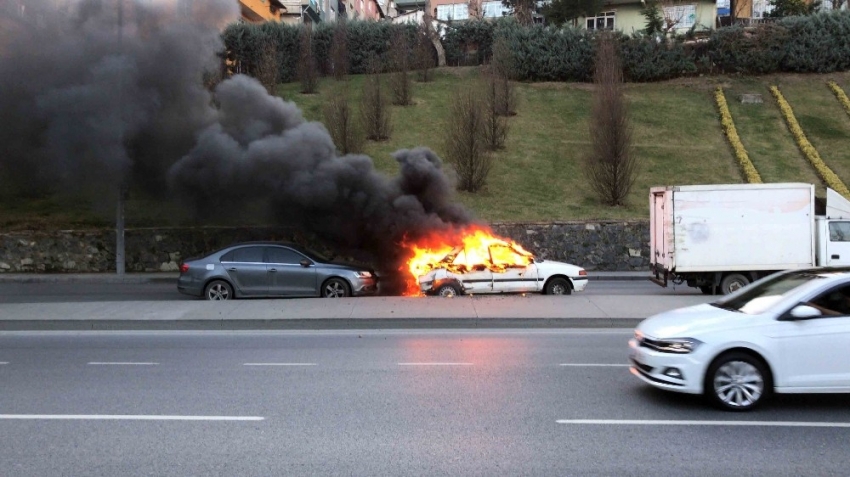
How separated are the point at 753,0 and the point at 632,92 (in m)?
24.6

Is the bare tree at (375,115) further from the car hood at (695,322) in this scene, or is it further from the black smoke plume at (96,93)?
the car hood at (695,322)

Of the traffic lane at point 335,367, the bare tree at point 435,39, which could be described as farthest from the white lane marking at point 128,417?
the bare tree at point 435,39

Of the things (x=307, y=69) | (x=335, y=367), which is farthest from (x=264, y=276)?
(x=307, y=69)

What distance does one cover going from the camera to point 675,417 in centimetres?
595

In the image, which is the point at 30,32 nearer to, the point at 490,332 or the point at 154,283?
the point at 154,283

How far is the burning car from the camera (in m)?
14.1

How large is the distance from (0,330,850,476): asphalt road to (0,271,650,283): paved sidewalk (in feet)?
37.9

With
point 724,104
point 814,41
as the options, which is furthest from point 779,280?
point 814,41

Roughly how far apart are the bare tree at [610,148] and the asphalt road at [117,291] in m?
5.64

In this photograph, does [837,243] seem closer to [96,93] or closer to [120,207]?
[120,207]

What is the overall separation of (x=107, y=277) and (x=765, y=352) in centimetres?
1881

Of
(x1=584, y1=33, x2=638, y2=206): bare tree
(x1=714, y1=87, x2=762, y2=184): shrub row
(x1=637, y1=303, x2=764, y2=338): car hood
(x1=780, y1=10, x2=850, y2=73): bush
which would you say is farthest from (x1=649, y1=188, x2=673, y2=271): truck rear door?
(x1=780, y1=10, x2=850, y2=73): bush

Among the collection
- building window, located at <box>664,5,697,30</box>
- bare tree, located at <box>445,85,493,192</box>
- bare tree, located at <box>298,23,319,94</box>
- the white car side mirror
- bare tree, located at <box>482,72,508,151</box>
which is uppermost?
building window, located at <box>664,5,697,30</box>

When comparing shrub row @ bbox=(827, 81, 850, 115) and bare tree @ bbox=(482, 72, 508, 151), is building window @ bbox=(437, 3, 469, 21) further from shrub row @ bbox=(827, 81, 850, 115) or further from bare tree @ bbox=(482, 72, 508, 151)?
bare tree @ bbox=(482, 72, 508, 151)
